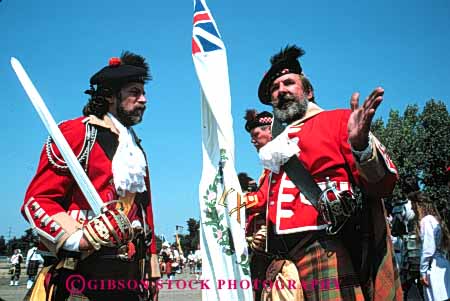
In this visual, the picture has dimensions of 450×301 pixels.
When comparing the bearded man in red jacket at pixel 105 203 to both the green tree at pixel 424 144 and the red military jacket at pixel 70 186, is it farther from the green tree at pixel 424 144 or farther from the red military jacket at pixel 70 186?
the green tree at pixel 424 144

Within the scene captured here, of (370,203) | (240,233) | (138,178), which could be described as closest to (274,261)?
(240,233)

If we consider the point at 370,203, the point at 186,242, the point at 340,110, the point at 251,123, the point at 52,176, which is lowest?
the point at 370,203

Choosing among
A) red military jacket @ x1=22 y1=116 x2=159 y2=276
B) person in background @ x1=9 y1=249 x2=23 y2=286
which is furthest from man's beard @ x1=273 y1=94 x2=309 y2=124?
person in background @ x1=9 y1=249 x2=23 y2=286

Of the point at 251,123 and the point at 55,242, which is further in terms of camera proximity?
the point at 251,123

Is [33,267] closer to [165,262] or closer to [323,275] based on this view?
[165,262]

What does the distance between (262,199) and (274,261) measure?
0.74 meters

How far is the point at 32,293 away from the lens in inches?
131

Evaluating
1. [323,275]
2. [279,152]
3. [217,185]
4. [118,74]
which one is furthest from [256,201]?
[118,74]

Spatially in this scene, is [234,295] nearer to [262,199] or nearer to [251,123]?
[262,199]

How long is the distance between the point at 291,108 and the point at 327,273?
131 cm

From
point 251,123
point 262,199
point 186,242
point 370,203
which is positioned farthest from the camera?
point 186,242

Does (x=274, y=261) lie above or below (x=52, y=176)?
below

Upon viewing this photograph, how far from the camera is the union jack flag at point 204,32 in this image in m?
4.10

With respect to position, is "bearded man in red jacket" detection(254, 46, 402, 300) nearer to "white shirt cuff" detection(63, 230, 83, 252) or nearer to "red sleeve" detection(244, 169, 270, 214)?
"red sleeve" detection(244, 169, 270, 214)
